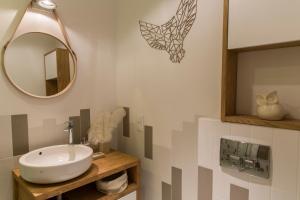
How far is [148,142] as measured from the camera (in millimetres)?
1561

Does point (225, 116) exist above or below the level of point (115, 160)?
above

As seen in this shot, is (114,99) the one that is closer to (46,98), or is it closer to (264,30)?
(46,98)

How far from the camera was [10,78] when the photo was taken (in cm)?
123

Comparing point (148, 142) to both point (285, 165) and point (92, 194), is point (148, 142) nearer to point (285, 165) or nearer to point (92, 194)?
point (92, 194)

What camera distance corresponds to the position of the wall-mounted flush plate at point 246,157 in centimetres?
95

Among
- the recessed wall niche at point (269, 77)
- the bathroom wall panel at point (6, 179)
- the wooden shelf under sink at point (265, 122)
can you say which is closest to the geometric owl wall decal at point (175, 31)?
the recessed wall niche at point (269, 77)

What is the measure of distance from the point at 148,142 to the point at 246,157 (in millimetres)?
748

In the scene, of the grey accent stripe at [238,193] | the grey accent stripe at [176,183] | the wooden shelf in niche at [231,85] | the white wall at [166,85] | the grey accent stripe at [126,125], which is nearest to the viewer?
the wooden shelf in niche at [231,85]

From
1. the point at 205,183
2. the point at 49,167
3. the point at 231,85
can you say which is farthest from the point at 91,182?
the point at 231,85

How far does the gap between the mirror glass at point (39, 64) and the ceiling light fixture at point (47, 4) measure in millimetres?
180

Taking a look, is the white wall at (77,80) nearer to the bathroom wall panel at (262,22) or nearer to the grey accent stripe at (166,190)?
the grey accent stripe at (166,190)

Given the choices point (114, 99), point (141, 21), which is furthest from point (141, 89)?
point (141, 21)

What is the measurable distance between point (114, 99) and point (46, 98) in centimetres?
59

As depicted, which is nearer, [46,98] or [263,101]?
[263,101]
